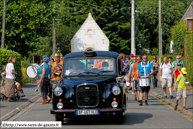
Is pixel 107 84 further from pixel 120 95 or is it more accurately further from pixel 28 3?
pixel 28 3

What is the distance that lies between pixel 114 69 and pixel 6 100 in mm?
7093

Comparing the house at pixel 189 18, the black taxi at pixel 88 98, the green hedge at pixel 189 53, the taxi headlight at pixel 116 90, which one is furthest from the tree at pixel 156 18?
the taxi headlight at pixel 116 90

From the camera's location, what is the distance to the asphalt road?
10.5 metres

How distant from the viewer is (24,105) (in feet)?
50.3

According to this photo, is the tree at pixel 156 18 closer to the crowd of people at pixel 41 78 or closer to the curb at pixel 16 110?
the curb at pixel 16 110

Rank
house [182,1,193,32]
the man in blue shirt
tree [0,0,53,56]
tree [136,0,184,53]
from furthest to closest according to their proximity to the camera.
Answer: tree [136,0,184,53]
house [182,1,193,32]
tree [0,0,53,56]
the man in blue shirt

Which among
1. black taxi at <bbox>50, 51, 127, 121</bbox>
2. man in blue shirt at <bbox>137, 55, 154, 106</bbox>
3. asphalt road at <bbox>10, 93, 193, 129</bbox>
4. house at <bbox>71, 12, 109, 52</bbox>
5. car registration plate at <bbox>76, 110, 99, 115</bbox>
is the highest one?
house at <bbox>71, 12, 109, 52</bbox>

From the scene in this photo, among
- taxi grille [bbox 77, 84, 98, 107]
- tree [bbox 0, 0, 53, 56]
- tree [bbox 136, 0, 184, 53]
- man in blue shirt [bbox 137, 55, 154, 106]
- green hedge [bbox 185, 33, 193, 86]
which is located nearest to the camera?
taxi grille [bbox 77, 84, 98, 107]

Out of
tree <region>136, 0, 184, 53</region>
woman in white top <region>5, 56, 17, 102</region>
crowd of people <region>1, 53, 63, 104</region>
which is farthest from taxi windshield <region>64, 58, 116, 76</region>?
tree <region>136, 0, 184, 53</region>

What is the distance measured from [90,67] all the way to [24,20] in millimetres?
34391

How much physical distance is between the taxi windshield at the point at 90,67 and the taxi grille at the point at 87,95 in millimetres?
1042

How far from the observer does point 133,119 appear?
11.6 m

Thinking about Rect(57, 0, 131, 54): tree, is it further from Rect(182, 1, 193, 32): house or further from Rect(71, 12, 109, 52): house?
Rect(182, 1, 193, 32): house

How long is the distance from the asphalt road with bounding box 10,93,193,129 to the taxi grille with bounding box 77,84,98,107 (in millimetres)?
553
